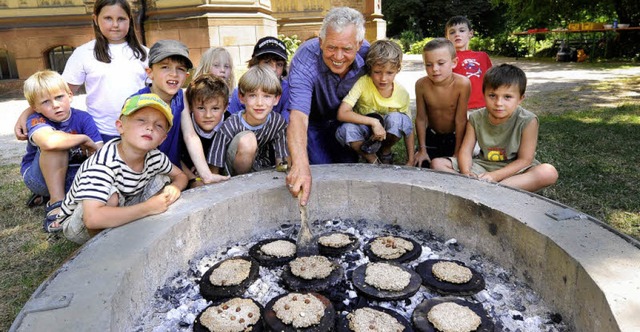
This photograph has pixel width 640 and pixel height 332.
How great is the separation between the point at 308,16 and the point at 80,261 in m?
12.4

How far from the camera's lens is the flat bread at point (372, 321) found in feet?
5.98

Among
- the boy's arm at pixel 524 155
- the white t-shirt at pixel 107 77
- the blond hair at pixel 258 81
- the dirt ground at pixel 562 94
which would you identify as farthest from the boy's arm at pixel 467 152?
the dirt ground at pixel 562 94

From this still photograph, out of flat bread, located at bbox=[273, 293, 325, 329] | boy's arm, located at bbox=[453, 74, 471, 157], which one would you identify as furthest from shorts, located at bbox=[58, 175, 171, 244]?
boy's arm, located at bbox=[453, 74, 471, 157]

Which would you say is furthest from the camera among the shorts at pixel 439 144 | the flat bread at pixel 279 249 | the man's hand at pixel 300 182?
the shorts at pixel 439 144

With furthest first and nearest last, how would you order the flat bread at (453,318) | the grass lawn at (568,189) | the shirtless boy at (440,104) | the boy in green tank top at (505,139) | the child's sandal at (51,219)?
the shirtless boy at (440,104) → the child's sandal at (51,219) → the boy in green tank top at (505,139) → the grass lawn at (568,189) → the flat bread at (453,318)

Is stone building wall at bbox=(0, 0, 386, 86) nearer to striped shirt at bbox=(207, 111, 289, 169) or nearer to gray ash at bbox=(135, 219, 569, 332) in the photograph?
striped shirt at bbox=(207, 111, 289, 169)

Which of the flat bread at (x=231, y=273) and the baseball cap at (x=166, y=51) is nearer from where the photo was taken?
the flat bread at (x=231, y=273)

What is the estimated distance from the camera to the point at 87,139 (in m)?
3.38

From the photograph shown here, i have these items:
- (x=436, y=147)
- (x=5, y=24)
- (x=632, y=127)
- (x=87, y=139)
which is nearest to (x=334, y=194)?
(x=436, y=147)

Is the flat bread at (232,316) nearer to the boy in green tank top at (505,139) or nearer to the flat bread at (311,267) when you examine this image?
the flat bread at (311,267)

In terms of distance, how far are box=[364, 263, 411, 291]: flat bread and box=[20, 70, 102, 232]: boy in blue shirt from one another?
2375mm

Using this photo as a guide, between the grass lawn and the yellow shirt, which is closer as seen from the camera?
the grass lawn

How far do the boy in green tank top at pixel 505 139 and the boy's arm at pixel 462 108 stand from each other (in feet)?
1.16

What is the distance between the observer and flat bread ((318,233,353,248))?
2.52 metres
